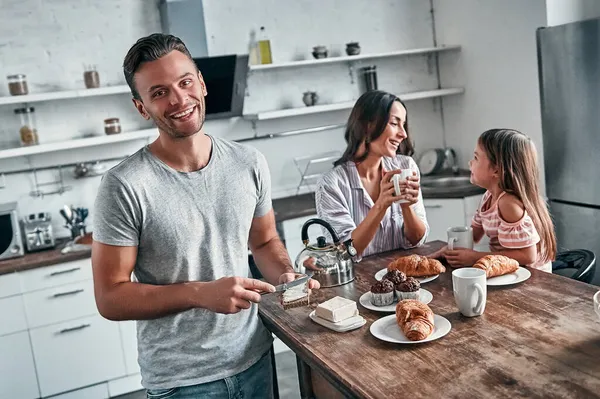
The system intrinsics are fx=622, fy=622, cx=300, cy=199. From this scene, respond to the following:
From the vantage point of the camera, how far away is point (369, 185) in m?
2.64

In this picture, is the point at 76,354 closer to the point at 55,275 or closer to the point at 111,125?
the point at 55,275

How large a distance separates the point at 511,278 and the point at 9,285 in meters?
2.79

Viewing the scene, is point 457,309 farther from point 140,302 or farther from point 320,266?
point 140,302

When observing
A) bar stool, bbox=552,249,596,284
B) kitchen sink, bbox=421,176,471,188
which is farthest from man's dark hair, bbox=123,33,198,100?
kitchen sink, bbox=421,176,471,188

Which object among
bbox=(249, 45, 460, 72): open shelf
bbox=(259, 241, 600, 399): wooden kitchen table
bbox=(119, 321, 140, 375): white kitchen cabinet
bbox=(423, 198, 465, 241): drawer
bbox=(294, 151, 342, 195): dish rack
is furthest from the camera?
bbox=(294, 151, 342, 195): dish rack

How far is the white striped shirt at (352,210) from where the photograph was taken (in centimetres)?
253

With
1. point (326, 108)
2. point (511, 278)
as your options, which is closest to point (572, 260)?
point (511, 278)

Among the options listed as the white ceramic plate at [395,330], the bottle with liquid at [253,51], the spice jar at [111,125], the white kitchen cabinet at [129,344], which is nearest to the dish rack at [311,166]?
the bottle with liquid at [253,51]

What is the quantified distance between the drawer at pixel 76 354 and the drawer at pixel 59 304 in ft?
0.14

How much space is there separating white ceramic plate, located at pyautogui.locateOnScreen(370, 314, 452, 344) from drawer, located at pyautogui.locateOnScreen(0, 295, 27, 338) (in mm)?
2600

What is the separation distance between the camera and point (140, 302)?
4.98 ft

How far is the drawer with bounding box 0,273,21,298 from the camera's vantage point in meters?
3.48

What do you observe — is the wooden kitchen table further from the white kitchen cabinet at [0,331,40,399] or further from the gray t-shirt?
the white kitchen cabinet at [0,331,40,399]

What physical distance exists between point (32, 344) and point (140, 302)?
7.88 feet
